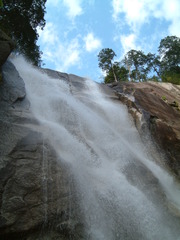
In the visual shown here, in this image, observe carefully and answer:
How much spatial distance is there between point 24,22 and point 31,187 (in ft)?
51.8

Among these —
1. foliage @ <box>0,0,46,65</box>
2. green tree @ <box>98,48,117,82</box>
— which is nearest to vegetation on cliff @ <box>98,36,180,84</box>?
green tree @ <box>98,48,117,82</box>

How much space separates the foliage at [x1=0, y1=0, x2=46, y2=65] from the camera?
54.5 ft

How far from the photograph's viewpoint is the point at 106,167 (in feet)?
23.0

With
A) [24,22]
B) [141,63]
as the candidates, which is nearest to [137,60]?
[141,63]

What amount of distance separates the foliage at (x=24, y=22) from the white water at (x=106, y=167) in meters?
7.74

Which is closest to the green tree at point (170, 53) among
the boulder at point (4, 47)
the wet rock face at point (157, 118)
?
the wet rock face at point (157, 118)

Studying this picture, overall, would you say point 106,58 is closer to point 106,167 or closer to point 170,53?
point 170,53

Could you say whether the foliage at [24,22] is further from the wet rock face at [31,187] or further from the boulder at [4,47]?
the wet rock face at [31,187]

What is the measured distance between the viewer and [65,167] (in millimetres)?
5949

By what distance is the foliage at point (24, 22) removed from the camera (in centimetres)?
1662

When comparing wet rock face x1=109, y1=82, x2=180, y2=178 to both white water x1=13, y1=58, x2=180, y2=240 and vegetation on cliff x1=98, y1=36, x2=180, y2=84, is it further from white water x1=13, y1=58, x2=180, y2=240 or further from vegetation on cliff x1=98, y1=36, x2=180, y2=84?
vegetation on cliff x1=98, y1=36, x2=180, y2=84

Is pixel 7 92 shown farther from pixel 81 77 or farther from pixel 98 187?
pixel 81 77

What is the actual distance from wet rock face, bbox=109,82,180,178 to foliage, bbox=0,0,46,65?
8.13 metres

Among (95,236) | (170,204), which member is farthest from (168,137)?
(95,236)
